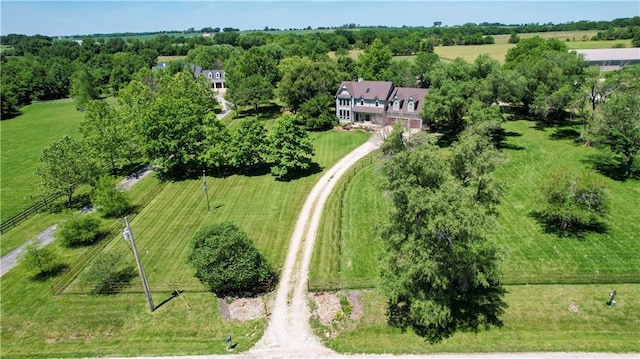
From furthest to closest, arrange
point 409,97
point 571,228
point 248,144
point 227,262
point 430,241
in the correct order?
point 409,97 < point 248,144 < point 571,228 < point 227,262 < point 430,241

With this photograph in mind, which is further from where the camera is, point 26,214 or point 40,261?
point 26,214

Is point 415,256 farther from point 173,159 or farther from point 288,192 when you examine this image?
point 173,159

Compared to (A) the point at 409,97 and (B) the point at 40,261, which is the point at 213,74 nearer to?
Answer: (A) the point at 409,97

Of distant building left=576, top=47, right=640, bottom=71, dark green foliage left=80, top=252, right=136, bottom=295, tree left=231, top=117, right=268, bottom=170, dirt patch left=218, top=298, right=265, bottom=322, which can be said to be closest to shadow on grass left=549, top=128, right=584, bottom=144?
tree left=231, top=117, right=268, bottom=170

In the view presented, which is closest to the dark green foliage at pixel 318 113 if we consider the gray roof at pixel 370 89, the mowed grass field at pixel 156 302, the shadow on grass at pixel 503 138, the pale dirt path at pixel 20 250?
the gray roof at pixel 370 89

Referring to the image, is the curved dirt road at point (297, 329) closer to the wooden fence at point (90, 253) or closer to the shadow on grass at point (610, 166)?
the wooden fence at point (90, 253)

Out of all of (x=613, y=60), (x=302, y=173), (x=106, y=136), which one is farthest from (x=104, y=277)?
(x=613, y=60)

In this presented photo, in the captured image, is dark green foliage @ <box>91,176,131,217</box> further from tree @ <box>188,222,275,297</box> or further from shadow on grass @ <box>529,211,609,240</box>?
shadow on grass @ <box>529,211,609,240</box>
